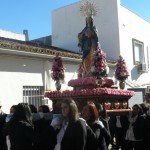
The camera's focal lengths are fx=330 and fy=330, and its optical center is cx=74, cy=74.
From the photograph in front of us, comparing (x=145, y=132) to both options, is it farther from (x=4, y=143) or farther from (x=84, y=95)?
(x=4, y=143)

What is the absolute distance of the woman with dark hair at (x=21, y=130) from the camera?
4758mm

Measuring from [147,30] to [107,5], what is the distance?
4694 mm

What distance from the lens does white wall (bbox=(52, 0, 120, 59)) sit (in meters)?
18.1

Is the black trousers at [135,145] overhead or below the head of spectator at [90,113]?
below

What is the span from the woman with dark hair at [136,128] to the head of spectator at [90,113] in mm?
2613

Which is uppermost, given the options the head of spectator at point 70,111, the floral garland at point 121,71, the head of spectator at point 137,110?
the floral garland at point 121,71

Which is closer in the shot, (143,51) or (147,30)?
(143,51)

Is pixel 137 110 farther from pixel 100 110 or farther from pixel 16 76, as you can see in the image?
pixel 16 76

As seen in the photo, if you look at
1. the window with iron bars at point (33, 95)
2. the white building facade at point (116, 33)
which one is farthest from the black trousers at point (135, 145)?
the white building facade at point (116, 33)

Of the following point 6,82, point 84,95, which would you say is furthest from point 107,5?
point 84,95

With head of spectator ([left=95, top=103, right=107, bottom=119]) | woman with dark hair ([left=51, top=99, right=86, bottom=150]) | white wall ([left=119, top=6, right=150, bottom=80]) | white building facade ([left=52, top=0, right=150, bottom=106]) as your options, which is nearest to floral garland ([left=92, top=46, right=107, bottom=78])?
head of spectator ([left=95, top=103, right=107, bottom=119])

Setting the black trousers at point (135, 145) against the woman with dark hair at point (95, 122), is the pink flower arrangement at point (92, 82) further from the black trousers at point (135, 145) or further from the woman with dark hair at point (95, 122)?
the woman with dark hair at point (95, 122)

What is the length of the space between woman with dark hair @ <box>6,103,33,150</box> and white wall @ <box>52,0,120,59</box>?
13.5 metres

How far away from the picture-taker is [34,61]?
12258 mm
